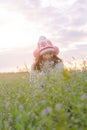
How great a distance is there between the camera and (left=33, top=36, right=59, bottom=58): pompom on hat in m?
6.98

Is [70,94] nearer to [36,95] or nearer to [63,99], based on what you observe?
[63,99]

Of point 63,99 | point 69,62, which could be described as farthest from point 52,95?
point 69,62

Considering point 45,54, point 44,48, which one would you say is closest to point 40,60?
point 45,54

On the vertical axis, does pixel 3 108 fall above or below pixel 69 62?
below

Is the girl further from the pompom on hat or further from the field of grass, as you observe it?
the field of grass

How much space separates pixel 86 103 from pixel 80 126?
0.49 feet

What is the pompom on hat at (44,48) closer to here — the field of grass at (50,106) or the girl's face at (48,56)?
the girl's face at (48,56)

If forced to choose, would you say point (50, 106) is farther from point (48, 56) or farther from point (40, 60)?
point (40, 60)

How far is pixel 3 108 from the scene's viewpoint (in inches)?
152

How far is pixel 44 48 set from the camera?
696 centimetres

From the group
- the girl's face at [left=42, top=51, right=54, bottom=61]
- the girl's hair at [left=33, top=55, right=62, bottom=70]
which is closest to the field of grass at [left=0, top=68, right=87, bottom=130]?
the girl's face at [left=42, top=51, right=54, bottom=61]

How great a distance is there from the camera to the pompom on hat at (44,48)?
698 cm

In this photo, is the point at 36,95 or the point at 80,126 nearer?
the point at 80,126

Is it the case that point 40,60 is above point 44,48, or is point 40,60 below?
below
